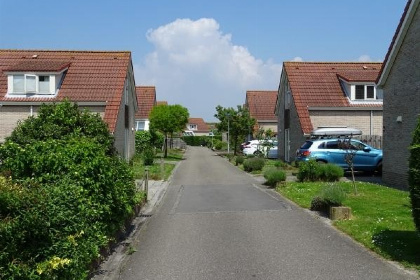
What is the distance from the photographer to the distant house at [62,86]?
27.2 m

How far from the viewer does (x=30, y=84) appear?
27703 millimetres

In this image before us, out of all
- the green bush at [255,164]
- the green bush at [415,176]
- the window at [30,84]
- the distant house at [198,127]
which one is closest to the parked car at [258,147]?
the green bush at [255,164]

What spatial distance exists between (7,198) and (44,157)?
2.30m

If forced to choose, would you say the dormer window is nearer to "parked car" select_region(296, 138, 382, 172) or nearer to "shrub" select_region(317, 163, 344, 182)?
"parked car" select_region(296, 138, 382, 172)

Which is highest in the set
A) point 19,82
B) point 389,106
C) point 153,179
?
point 19,82

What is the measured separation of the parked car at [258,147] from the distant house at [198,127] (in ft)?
295

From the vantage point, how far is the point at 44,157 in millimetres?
7102

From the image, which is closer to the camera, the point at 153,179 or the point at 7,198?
the point at 7,198

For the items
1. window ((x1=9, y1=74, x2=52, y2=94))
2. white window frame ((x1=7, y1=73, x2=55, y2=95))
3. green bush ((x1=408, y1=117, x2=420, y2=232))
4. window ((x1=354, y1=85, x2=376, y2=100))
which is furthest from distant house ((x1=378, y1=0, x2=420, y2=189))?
window ((x1=9, y1=74, x2=52, y2=94))

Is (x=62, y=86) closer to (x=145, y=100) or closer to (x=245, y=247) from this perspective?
(x=245, y=247)

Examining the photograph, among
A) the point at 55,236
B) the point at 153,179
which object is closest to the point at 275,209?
the point at 55,236

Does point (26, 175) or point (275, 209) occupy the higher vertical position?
point (26, 175)

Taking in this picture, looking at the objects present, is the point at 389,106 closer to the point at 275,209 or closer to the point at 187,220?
the point at 275,209

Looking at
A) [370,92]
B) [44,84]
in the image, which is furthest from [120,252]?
[370,92]
